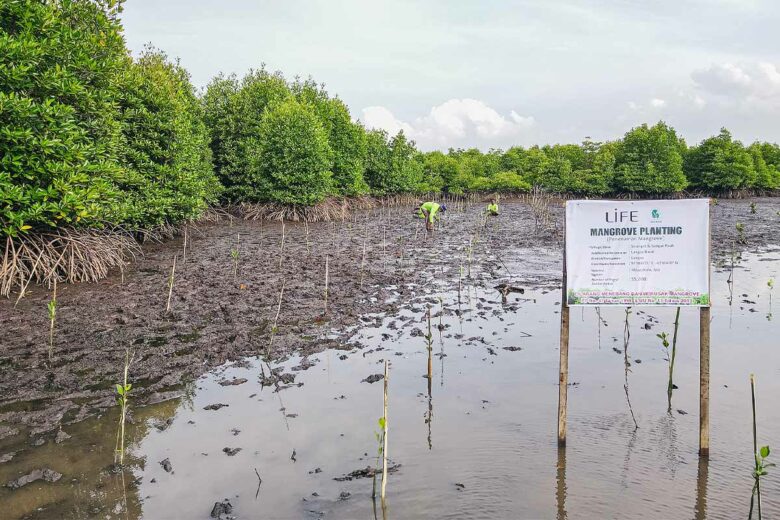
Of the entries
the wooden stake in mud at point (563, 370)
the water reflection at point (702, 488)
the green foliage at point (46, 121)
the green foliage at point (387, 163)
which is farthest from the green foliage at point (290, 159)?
the water reflection at point (702, 488)

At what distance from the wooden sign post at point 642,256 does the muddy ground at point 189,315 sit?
376cm

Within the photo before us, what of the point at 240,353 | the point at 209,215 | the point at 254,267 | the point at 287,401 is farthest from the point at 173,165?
the point at 287,401

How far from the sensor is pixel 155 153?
58.6 feet

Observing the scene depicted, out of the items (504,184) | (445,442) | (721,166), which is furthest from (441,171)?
(445,442)

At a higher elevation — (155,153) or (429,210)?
(155,153)

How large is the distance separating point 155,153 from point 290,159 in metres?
12.6

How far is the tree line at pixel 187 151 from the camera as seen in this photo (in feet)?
33.1

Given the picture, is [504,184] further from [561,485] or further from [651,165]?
[561,485]

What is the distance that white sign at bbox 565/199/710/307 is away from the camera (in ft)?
15.1

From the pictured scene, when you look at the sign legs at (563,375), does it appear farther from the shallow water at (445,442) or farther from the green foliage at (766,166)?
the green foliage at (766,166)

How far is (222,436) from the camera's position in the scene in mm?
5137

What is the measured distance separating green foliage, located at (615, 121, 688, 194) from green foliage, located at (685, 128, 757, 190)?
7117mm

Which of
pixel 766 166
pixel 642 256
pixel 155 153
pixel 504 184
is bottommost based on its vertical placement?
pixel 642 256

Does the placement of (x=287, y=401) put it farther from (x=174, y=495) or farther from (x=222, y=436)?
(x=174, y=495)
